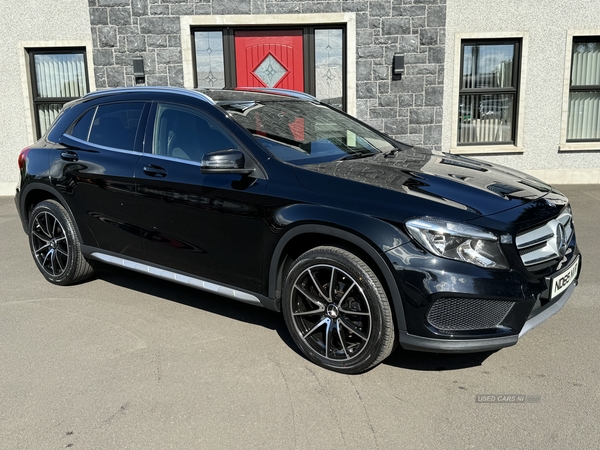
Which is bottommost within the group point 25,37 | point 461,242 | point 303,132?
point 461,242

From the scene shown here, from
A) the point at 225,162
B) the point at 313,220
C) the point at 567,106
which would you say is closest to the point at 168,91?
the point at 225,162

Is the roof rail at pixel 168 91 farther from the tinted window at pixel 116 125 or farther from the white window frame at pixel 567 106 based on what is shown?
the white window frame at pixel 567 106

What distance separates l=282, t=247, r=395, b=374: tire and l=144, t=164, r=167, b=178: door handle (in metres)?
1.29

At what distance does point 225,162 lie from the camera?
3.62m

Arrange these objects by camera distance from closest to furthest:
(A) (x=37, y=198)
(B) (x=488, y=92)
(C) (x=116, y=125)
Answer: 1. (C) (x=116, y=125)
2. (A) (x=37, y=198)
3. (B) (x=488, y=92)

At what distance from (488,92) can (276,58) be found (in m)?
3.75

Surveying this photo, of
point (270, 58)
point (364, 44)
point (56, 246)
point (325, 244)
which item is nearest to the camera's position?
point (325, 244)

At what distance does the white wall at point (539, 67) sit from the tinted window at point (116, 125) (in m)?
6.66

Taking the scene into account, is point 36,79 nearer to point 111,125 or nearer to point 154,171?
point 111,125

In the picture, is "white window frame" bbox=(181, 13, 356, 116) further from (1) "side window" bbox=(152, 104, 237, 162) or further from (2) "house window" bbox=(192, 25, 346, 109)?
(1) "side window" bbox=(152, 104, 237, 162)

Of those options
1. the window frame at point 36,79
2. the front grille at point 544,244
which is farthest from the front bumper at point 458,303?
the window frame at point 36,79

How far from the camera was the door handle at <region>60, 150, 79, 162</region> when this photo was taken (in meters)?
4.88

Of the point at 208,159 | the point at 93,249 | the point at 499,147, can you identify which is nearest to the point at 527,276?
the point at 208,159

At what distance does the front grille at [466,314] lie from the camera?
311 centimetres
